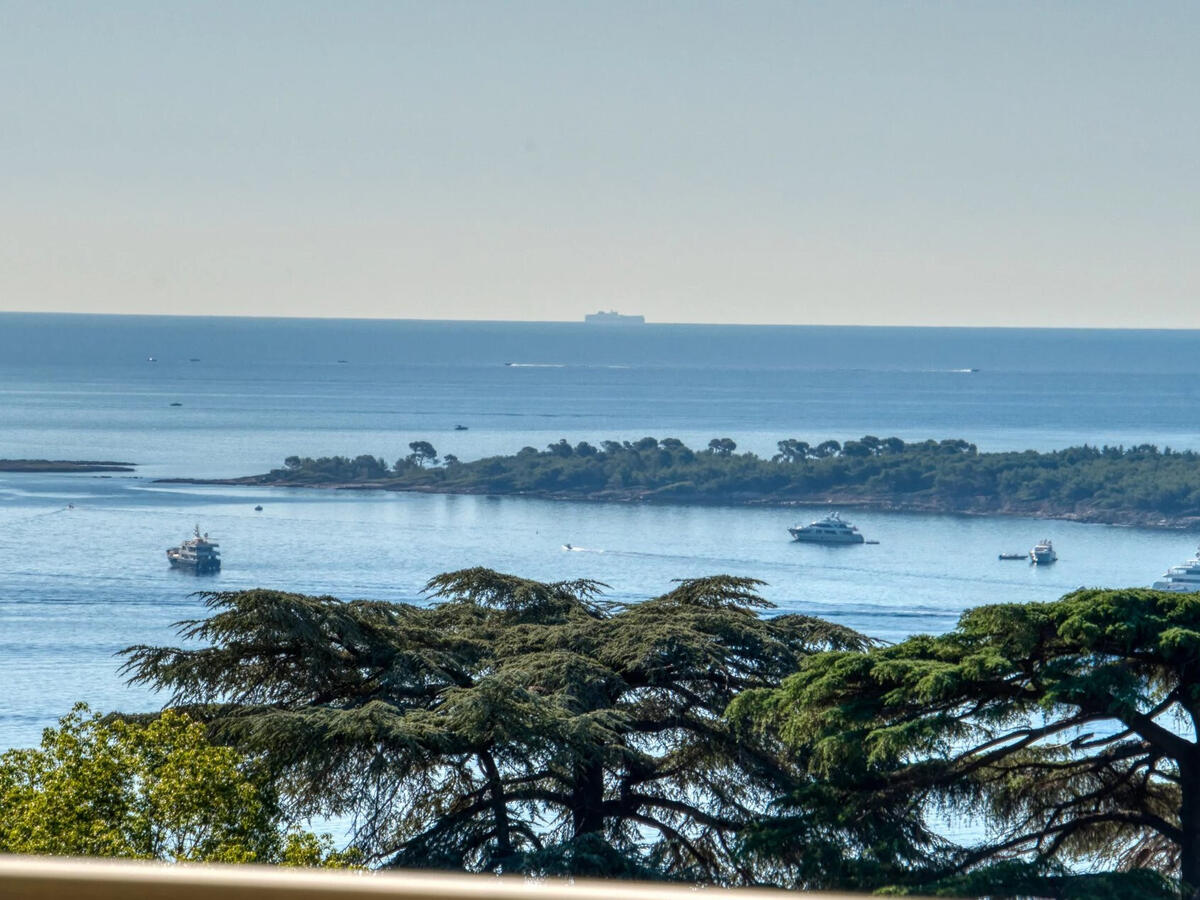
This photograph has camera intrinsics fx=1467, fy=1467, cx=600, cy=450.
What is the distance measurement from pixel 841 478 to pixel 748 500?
5.65 meters

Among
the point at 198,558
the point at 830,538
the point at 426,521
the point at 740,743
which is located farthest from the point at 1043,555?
the point at 740,743

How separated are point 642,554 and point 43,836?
53331 millimetres

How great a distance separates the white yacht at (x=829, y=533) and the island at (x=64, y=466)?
1513 inches

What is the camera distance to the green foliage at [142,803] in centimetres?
839

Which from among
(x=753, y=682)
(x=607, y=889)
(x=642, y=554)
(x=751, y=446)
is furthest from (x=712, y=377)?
(x=607, y=889)

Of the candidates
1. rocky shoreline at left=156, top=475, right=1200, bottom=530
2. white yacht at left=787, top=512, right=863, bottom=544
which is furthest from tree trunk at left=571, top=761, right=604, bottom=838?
rocky shoreline at left=156, top=475, right=1200, bottom=530

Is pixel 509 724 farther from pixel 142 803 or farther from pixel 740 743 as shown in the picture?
pixel 142 803

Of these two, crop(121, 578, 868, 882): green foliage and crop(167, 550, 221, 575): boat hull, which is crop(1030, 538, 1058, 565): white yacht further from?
crop(121, 578, 868, 882): green foliage

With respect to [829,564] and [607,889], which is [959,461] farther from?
[607,889]

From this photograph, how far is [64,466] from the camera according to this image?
80.9m

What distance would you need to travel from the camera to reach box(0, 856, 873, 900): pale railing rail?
5.06ft

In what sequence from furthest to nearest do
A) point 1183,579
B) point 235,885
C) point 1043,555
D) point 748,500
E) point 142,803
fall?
point 748,500 < point 1043,555 < point 1183,579 < point 142,803 < point 235,885

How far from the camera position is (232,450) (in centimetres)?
9181

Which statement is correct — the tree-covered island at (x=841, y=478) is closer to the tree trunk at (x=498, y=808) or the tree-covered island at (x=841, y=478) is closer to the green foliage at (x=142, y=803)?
the tree trunk at (x=498, y=808)
